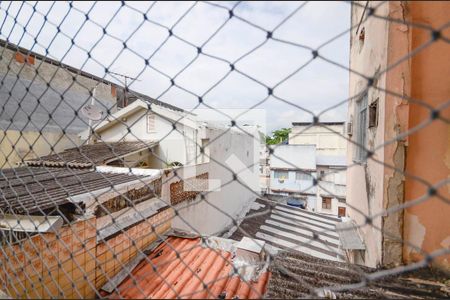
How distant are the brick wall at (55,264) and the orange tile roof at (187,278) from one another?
0.14 metres

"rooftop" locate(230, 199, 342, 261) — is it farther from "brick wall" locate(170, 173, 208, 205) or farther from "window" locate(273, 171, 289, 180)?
"window" locate(273, 171, 289, 180)

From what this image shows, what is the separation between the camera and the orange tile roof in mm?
1042

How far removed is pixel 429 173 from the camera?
1.17m

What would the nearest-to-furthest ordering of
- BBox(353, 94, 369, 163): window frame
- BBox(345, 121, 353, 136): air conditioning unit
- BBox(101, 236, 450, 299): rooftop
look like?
BBox(101, 236, 450, 299): rooftop, BBox(353, 94, 369, 163): window frame, BBox(345, 121, 353, 136): air conditioning unit

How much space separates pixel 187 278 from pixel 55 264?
69 cm

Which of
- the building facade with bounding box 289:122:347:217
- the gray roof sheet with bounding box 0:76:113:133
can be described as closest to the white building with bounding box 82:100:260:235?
the gray roof sheet with bounding box 0:76:113:133

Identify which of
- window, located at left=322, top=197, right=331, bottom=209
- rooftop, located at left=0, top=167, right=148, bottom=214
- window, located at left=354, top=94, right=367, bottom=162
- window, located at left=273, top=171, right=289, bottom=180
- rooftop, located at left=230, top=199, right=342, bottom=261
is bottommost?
window, located at left=322, top=197, right=331, bottom=209

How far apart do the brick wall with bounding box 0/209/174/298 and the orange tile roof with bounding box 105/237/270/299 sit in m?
0.14

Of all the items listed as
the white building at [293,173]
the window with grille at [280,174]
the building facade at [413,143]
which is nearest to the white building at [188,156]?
A: the building facade at [413,143]

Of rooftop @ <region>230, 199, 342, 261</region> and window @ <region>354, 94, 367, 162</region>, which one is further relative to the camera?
rooftop @ <region>230, 199, 342, 261</region>

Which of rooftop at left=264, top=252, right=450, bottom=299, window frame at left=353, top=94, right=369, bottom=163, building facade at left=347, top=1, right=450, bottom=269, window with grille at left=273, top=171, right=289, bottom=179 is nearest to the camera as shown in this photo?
rooftop at left=264, top=252, right=450, bottom=299

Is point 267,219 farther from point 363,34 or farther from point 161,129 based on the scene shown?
point 363,34

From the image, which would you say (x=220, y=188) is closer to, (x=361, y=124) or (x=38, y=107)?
(x=361, y=124)

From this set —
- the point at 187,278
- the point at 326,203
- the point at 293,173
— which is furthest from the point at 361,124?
the point at 326,203
